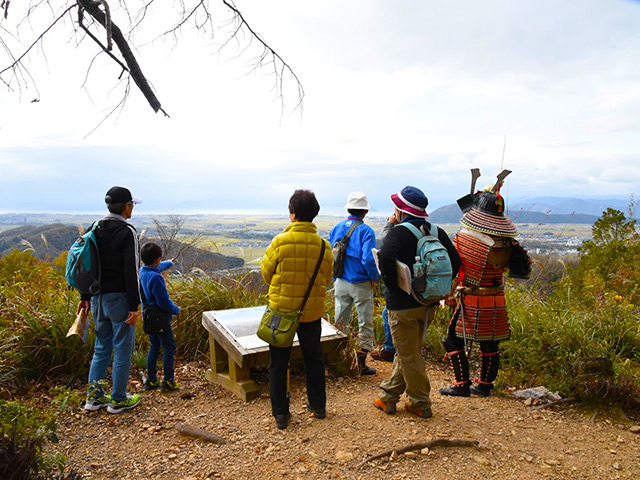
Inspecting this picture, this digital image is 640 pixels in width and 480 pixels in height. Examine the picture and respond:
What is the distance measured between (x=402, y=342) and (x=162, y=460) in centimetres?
200

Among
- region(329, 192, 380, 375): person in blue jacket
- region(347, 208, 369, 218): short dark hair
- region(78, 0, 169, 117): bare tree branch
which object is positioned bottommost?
region(329, 192, 380, 375): person in blue jacket

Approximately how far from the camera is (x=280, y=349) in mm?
3602

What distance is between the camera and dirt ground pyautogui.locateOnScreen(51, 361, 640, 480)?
301 centimetres

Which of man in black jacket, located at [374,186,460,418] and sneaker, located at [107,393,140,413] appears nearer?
man in black jacket, located at [374,186,460,418]

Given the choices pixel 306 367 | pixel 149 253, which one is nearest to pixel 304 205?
pixel 306 367

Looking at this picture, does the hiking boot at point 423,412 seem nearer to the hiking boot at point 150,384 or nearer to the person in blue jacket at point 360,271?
the person in blue jacket at point 360,271

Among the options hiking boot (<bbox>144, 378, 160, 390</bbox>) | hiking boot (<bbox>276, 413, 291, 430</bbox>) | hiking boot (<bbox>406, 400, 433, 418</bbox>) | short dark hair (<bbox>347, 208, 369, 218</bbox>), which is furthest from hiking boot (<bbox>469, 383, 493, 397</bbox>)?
hiking boot (<bbox>144, 378, 160, 390</bbox>)

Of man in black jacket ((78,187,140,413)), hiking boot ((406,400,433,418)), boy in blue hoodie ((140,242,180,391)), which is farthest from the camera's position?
boy in blue hoodie ((140,242,180,391))

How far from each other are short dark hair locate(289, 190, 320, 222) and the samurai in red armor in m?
1.50

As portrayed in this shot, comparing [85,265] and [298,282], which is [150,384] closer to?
[85,265]

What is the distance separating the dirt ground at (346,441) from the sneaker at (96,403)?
0.20ft

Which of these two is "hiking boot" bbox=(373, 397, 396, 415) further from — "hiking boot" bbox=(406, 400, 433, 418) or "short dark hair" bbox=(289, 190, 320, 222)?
"short dark hair" bbox=(289, 190, 320, 222)

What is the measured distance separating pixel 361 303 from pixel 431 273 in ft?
5.70

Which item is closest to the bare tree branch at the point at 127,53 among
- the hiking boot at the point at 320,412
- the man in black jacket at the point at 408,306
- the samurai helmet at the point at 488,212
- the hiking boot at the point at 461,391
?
the man in black jacket at the point at 408,306
